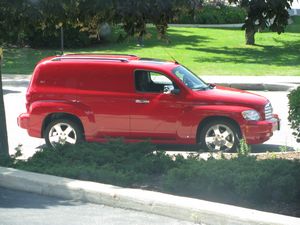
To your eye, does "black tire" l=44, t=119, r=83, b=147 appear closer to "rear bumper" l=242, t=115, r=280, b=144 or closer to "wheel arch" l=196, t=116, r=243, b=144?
"wheel arch" l=196, t=116, r=243, b=144

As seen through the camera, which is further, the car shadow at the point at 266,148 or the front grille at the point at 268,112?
the car shadow at the point at 266,148

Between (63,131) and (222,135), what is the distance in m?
2.58

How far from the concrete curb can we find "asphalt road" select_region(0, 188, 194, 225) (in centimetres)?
6

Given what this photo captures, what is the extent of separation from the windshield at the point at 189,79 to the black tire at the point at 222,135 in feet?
2.42

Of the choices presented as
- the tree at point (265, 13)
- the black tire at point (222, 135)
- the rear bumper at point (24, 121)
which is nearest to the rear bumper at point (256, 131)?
the black tire at point (222, 135)

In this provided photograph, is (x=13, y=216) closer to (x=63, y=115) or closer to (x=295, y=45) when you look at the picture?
(x=63, y=115)

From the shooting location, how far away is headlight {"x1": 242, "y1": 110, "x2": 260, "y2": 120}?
10.5 metres

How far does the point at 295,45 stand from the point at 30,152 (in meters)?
22.4

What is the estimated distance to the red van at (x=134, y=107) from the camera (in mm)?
10555

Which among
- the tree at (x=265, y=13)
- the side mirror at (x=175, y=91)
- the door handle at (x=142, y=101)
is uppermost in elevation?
the tree at (x=265, y=13)

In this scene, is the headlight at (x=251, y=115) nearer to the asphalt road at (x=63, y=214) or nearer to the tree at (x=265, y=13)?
the tree at (x=265, y=13)

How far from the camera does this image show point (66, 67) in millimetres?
10961

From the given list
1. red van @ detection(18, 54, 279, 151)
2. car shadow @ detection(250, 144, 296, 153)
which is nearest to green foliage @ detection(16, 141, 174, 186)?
red van @ detection(18, 54, 279, 151)

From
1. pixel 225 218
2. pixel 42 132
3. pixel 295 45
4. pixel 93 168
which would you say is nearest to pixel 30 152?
pixel 42 132
